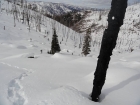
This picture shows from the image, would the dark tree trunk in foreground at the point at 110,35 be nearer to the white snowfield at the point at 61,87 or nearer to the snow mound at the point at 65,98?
the snow mound at the point at 65,98

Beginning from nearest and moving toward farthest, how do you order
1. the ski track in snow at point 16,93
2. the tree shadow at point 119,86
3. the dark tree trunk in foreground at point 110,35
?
1. the dark tree trunk in foreground at point 110,35
2. the ski track in snow at point 16,93
3. the tree shadow at point 119,86

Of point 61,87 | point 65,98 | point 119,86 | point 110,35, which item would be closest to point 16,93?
point 61,87

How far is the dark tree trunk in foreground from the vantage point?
420cm

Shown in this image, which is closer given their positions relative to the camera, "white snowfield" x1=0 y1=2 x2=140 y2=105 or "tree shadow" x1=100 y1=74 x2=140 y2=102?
"white snowfield" x1=0 y1=2 x2=140 y2=105

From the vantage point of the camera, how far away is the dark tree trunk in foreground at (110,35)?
4.20 m

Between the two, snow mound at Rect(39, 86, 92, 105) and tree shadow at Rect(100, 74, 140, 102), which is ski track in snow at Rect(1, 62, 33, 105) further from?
tree shadow at Rect(100, 74, 140, 102)

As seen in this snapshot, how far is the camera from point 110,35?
4.41 metres

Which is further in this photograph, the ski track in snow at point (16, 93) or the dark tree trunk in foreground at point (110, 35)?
the ski track in snow at point (16, 93)

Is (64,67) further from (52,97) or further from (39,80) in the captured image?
(52,97)

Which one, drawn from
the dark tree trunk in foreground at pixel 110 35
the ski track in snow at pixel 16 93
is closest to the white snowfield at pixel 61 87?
the ski track in snow at pixel 16 93

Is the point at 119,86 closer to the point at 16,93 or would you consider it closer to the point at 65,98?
the point at 65,98

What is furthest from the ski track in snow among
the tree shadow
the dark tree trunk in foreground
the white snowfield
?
the tree shadow

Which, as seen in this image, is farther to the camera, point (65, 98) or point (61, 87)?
point (61, 87)

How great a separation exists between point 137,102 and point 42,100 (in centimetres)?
329
